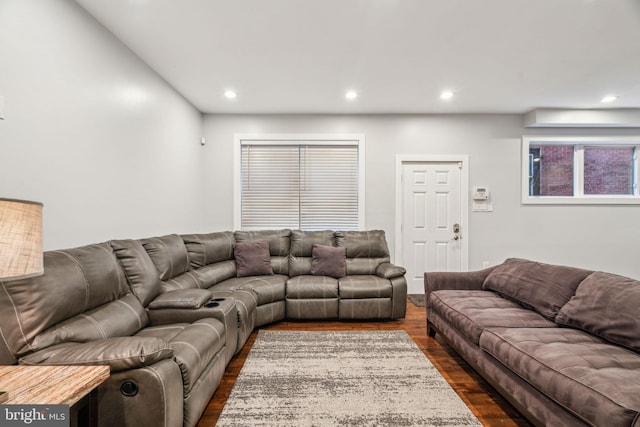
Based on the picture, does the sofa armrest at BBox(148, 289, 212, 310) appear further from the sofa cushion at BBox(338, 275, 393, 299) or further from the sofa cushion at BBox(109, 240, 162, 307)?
the sofa cushion at BBox(338, 275, 393, 299)

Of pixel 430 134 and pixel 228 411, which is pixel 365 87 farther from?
pixel 228 411

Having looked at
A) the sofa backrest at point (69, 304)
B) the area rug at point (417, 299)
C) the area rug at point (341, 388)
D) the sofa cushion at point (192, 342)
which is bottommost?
the area rug at point (417, 299)

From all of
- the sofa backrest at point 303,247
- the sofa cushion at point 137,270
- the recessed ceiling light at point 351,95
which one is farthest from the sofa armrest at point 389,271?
the sofa cushion at point 137,270

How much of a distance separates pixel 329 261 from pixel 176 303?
1980 mm

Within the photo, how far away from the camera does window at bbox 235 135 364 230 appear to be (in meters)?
4.58

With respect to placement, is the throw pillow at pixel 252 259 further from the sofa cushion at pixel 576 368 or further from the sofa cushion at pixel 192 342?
the sofa cushion at pixel 576 368

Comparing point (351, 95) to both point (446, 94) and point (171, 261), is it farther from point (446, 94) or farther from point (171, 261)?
point (171, 261)

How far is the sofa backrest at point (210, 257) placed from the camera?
127 inches

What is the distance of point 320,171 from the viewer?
4.58 meters

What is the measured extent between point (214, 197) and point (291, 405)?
335 cm

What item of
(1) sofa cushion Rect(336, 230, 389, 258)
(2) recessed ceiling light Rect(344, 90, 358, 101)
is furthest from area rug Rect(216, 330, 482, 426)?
(2) recessed ceiling light Rect(344, 90, 358, 101)

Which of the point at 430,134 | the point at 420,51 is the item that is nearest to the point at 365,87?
the point at 420,51

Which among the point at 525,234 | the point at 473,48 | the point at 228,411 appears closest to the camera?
the point at 228,411

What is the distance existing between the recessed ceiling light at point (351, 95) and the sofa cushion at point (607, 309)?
2.95 m
